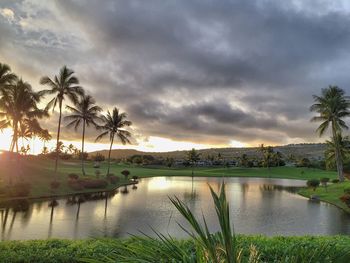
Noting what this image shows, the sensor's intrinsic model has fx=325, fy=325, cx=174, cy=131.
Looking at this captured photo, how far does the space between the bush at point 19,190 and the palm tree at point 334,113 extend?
4853cm

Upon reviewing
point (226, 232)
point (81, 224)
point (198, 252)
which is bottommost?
point (81, 224)

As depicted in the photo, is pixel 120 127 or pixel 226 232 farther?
pixel 120 127

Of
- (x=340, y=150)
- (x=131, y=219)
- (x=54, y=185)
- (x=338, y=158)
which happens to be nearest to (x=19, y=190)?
(x=54, y=185)

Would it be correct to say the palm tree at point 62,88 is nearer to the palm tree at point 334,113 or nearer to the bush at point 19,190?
the bush at point 19,190

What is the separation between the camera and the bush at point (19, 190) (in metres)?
37.8

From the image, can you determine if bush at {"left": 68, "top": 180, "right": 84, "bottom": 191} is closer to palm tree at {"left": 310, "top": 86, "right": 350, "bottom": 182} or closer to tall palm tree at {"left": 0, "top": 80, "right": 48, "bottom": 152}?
tall palm tree at {"left": 0, "top": 80, "right": 48, "bottom": 152}

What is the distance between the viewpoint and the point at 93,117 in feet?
201

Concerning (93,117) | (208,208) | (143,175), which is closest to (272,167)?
(143,175)

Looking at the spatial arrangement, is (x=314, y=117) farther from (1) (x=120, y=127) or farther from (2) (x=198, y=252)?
(2) (x=198, y=252)

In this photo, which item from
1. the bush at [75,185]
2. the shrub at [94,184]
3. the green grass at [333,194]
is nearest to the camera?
the green grass at [333,194]

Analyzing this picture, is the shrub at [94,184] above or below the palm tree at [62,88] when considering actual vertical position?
below

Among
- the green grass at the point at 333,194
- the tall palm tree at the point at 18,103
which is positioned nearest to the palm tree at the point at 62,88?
the tall palm tree at the point at 18,103

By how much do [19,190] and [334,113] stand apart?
51.8m

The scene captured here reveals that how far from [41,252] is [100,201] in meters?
31.3
